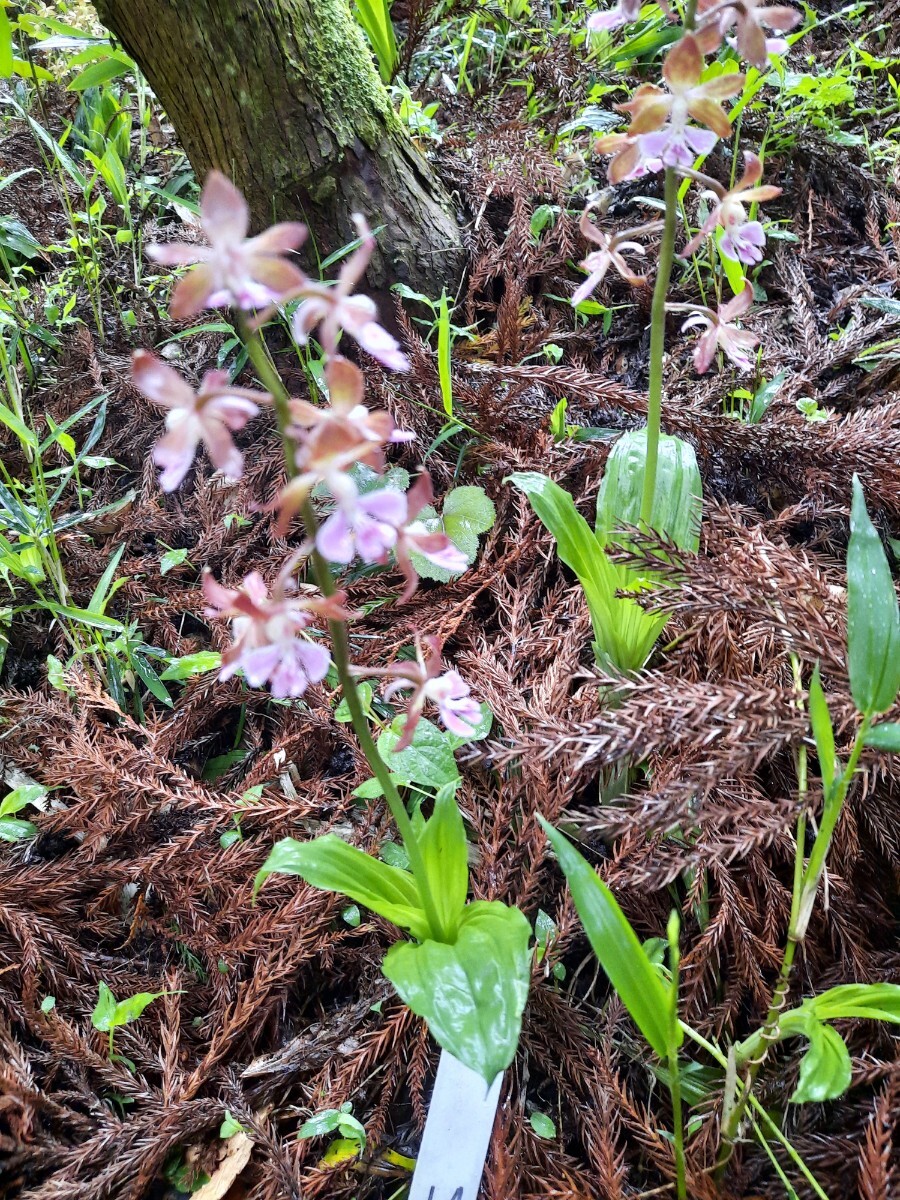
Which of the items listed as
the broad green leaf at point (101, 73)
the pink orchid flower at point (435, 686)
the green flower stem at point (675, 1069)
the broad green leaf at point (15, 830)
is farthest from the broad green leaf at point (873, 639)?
the broad green leaf at point (101, 73)

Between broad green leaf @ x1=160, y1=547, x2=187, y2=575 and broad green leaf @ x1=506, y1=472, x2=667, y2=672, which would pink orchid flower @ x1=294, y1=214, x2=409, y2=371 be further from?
broad green leaf @ x1=160, y1=547, x2=187, y2=575

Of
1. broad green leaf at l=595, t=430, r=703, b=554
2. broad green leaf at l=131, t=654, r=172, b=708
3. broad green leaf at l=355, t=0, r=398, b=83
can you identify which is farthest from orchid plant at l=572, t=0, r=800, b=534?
broad green leaf at l=355, t=0, r=398, b=83

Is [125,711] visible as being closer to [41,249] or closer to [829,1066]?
[829,1066]

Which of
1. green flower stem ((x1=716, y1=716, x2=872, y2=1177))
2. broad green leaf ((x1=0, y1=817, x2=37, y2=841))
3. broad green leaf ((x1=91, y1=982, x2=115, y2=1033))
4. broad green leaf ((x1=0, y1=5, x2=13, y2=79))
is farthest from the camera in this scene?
broad green leaf ((x1=0, y1=5, x2=13, y2=79))

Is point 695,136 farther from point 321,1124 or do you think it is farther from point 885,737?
point 321,1124

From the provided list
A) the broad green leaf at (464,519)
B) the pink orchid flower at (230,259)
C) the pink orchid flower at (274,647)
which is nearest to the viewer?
the pink orchid flower at (230,259)

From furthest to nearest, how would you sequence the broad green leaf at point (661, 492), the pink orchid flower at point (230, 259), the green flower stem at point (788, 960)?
1. the broad green leaf at point (661, 492)
2. the green flower stem at point (788, 960)
3. the pink orchid flower at point (230, 259)

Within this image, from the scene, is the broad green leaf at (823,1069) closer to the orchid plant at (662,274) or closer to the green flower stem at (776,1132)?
the green flower stem at (776,1132)
